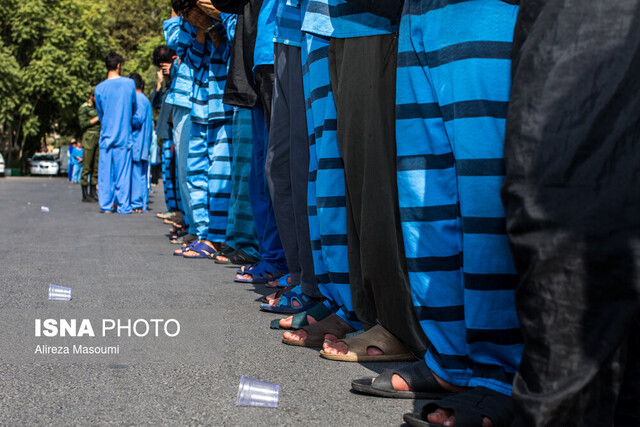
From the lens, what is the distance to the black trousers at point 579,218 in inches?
65.4

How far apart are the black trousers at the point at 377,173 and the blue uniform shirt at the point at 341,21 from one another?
30 millimetres

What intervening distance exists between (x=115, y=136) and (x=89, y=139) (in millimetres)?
2470

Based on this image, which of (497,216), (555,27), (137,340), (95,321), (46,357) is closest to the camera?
(555,27)

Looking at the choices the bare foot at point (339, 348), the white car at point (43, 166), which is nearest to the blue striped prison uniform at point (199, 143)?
the bare foot at point (339, 348)

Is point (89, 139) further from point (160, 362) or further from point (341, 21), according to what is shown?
point (341, 21)

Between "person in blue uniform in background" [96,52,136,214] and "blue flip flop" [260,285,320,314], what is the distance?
8.06 meters

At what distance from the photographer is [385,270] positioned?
107 inches

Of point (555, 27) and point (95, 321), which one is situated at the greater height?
point (555, 27)

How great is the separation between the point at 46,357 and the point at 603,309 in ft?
6.77

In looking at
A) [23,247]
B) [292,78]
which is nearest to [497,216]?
[292,78]

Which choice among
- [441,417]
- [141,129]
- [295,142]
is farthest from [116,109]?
[441,417]

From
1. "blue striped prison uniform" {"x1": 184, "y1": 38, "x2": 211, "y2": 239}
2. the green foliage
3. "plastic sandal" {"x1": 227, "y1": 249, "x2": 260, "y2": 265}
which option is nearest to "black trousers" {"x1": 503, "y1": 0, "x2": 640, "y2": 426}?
"plastic sandal" {"x1": 227, "y1": 249, "x2": 260, "y2": 265}

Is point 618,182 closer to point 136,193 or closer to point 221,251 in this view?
point 221,251

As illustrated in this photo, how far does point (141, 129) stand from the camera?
12195mm
